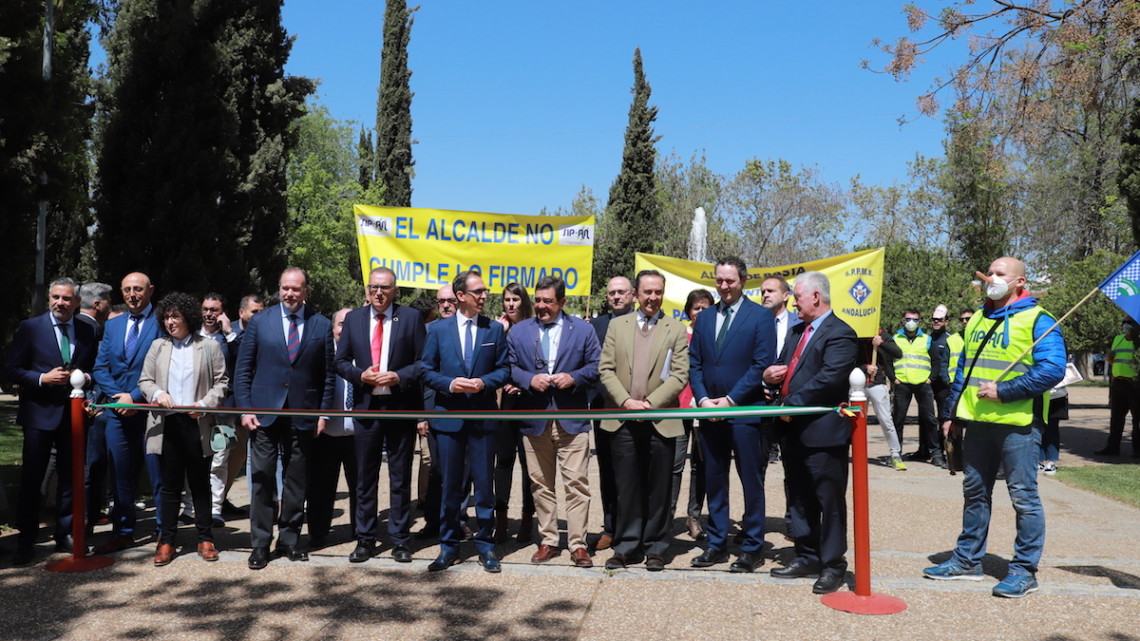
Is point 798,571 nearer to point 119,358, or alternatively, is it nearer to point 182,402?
point 182,402

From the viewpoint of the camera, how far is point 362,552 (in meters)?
6.73

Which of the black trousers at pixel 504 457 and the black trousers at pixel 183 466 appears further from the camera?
the black trousers at pixel 504 457

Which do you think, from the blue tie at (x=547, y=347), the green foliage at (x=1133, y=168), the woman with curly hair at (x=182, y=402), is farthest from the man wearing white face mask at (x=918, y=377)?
the woman with curly hair at (x=182, y=402)

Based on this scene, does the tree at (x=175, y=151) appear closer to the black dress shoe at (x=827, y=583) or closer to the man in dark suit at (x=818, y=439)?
the man in dark suit at (x=818, y=439)

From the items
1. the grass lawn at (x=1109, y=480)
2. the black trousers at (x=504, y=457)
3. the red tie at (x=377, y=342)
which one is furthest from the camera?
the grass lawn at (x=1109, y=480)

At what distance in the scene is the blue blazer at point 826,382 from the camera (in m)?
6.11

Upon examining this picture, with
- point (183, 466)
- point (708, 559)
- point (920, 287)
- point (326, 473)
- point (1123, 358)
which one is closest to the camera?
point (708, 559)

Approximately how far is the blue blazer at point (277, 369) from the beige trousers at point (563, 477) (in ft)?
5.48

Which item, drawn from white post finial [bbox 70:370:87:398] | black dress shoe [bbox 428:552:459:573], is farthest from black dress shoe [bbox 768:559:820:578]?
white post finial [bbox 70:370:87:398]

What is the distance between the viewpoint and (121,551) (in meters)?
6.96

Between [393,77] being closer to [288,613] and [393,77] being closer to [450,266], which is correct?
[450,266]

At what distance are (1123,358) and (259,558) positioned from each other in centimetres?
1255

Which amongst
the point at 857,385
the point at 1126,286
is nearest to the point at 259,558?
the point at 857,385

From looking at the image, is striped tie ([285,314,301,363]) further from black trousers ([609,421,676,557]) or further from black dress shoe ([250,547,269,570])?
black trousers ([609,421,676,557])
